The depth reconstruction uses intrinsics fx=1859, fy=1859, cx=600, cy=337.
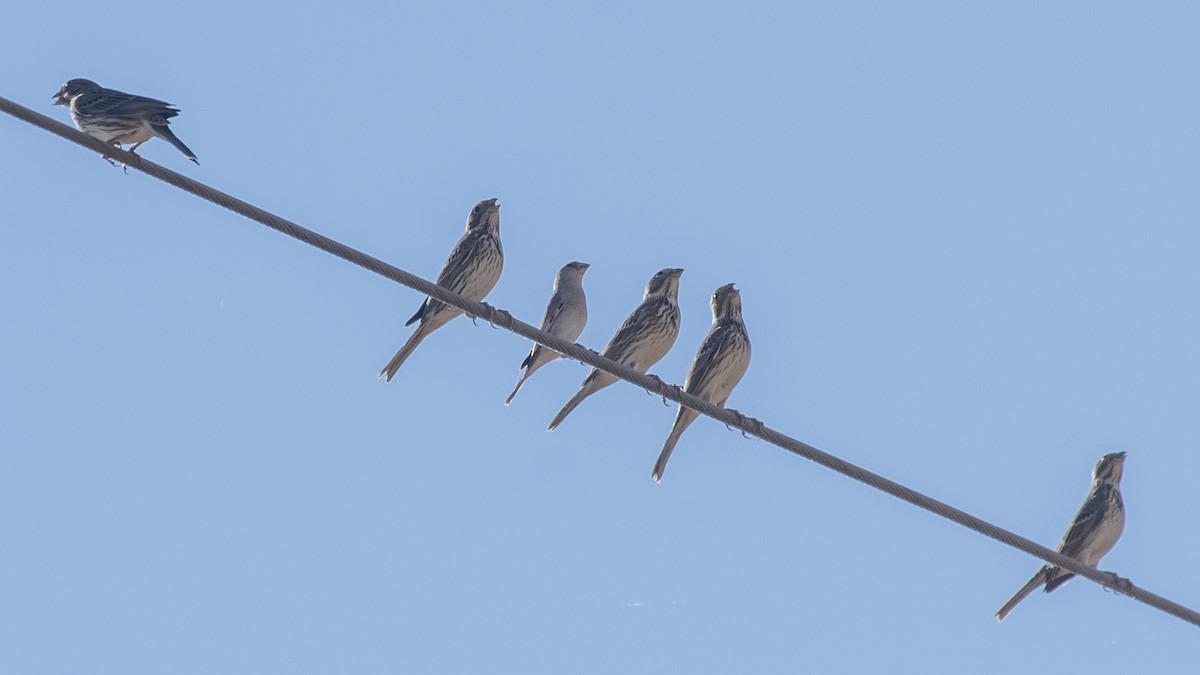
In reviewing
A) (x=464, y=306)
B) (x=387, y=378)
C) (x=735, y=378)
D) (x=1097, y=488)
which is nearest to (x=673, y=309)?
(x=735, y=378)

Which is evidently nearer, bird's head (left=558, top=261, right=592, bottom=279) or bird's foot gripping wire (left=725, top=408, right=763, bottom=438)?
bird's foot gripping wire (left=725, top=408, right=763, bottom=438)

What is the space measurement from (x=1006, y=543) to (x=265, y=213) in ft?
13.6

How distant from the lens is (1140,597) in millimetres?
10352

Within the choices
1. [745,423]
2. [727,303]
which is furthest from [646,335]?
[745,423]

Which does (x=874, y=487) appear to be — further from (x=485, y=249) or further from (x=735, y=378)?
(x=485, y=249)

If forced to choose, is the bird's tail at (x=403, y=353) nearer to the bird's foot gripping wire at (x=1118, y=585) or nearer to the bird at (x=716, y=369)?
the bird at (x=716, y=369)

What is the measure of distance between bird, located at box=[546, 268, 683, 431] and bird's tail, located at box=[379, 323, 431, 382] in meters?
1.22

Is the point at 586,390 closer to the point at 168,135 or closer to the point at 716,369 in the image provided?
the point at 716,369

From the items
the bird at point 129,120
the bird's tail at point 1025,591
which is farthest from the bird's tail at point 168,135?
the bird's tail at point 1025,591

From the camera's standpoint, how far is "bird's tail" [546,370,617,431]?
13859 millimetres

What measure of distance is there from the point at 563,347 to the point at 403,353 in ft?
14.3

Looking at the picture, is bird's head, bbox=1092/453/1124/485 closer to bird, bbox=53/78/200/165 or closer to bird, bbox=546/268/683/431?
bird, bbox=546/268/683/431

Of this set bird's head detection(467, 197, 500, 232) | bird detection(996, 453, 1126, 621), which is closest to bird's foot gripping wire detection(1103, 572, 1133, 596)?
bird detection(996, 453, 1126, 621)

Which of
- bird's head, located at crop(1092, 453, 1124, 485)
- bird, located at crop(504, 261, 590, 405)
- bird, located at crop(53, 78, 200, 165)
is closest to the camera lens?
bird, located at crop(53, 78, 200, 165)
